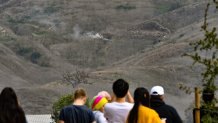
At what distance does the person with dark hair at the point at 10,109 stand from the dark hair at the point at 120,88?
184cm

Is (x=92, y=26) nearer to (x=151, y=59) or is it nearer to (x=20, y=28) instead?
(x=20, y=28)

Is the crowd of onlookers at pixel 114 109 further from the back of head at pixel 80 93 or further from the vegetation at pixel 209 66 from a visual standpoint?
the vegetation at pixel 209 66

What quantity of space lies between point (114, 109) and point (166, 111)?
3.13 feet

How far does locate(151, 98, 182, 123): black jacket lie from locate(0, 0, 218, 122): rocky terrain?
54.8m

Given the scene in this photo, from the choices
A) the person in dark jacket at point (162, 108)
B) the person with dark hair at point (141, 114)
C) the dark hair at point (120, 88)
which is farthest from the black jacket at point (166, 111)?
the person with dark hair at point (141, 114)

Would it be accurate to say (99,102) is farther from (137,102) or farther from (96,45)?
(96,45)

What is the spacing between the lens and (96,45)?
152 meters

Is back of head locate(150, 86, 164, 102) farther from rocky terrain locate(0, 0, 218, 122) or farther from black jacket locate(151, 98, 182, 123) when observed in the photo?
rocky terrain locate(0, 0, 218, 122)

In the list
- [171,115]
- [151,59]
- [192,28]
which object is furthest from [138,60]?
[171,115]

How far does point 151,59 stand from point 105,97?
102 m

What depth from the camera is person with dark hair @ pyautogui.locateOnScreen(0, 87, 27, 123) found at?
8531 mm

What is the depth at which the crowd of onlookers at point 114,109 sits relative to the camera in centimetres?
866

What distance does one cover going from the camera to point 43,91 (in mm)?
91375

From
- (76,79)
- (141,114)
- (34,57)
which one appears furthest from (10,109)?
(34,57)
